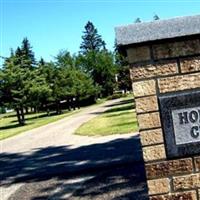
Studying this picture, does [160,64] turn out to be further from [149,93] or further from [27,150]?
[27,150]

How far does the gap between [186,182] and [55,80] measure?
1998 inches

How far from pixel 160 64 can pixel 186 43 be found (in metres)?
0.24

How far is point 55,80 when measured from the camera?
53656 mm

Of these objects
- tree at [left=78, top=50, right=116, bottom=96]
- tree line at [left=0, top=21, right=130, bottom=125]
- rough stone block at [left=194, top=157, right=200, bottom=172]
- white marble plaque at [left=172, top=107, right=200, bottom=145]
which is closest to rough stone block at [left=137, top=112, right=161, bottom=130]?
white marble plaque at [left=172, top=107, right=200, bottom=145]

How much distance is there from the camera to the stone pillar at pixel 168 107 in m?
3.24

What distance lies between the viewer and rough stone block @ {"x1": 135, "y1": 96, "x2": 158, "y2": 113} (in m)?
3.29

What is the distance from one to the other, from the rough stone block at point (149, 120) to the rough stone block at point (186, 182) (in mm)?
430

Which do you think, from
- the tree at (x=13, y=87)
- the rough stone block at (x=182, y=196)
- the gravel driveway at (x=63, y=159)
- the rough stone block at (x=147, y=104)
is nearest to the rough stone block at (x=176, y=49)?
the rough stone block at (x=147, y=104)

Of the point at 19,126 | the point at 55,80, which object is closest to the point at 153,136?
the point at 19,126

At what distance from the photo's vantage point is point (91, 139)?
18766mm

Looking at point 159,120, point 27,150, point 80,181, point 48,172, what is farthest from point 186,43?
point 27,150

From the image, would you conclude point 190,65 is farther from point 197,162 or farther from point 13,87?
point 13,87

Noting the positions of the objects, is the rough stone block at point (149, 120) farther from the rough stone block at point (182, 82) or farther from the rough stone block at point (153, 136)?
the rough stone block at point (182, 82)

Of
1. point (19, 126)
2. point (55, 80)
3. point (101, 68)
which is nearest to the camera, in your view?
point (19, 126)
